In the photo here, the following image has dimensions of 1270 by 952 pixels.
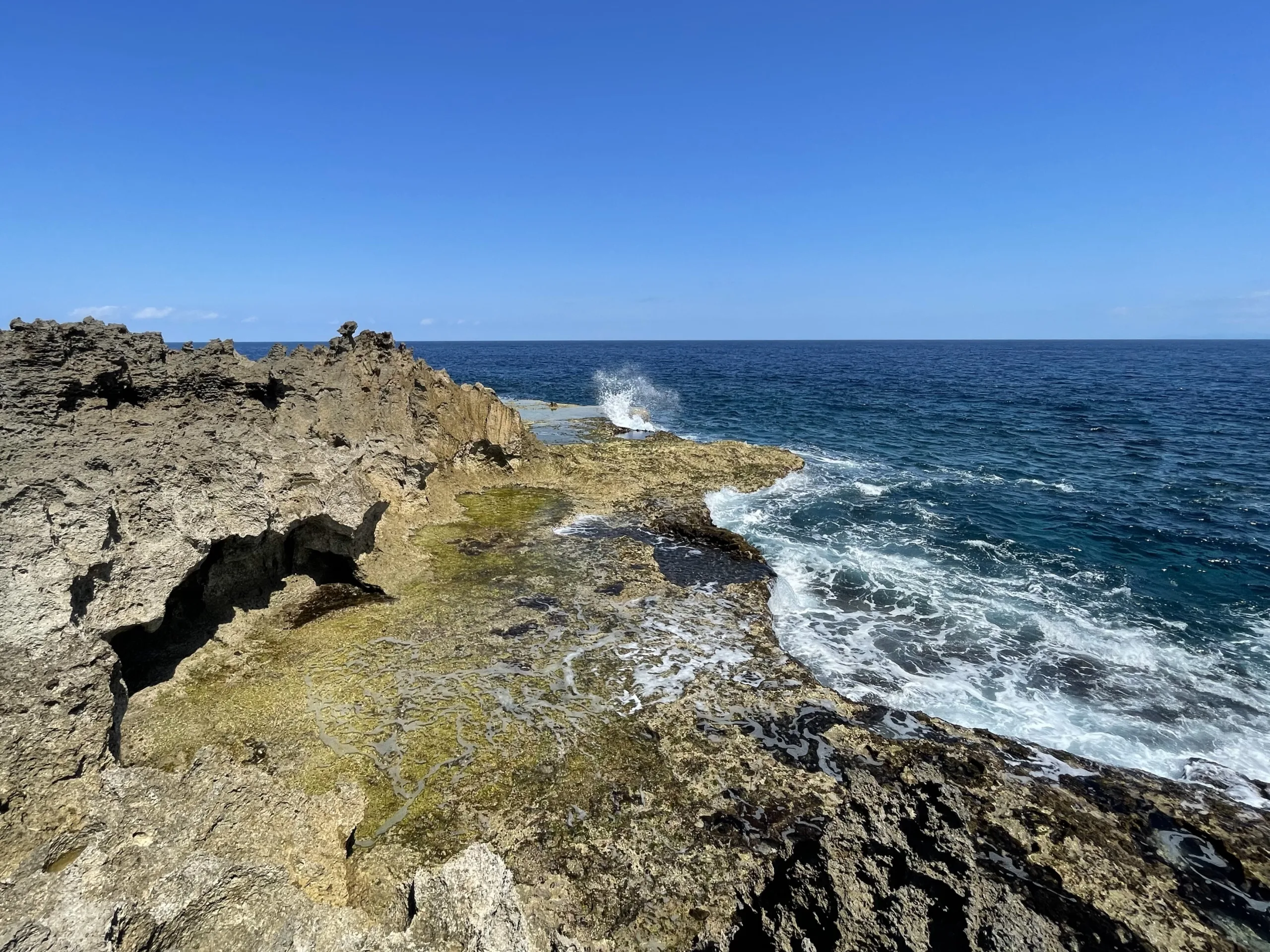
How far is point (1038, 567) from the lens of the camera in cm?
1998

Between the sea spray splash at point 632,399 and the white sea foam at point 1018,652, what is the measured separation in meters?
22.3

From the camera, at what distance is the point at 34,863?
21.5ft

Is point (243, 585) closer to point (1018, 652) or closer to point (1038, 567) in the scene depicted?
point (1018, 652)

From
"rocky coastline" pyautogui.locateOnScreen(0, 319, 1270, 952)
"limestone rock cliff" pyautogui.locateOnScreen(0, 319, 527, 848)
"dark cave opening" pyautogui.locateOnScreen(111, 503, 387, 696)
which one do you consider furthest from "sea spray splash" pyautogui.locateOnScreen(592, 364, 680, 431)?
"rocky coastline" pyautogui.locateOnScreen(0, 319, 1270, 952)

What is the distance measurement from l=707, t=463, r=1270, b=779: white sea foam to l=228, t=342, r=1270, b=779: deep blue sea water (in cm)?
6

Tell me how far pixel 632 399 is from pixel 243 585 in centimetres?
4719

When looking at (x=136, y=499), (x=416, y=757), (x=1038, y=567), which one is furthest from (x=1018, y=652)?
(x=136, y=499)

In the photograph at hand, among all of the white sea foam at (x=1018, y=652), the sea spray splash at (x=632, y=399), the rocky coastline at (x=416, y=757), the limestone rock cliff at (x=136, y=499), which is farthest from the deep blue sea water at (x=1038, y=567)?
the limestone rock cliff at (x=136, y=499)

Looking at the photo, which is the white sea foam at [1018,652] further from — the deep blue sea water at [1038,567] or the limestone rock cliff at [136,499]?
the limestone rock cliff at [136,499]

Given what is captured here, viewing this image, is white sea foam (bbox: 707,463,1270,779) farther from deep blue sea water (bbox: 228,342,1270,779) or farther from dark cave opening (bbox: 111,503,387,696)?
dark cave opening (bbox: 111,503,387,696)

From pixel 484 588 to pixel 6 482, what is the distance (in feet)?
29.7

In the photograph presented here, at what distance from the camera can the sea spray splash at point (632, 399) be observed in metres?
44.0

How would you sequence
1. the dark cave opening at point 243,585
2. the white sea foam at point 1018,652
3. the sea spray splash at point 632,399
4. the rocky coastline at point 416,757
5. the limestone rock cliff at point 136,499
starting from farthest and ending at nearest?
the sea spray splash at point 632,399 < the white sea foam at point 1018,652 < the dark cave opening at point 243,585 < the limestone rock cliff at point 136,499 < the rocky coastline at point 416,757

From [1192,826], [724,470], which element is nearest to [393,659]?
[1192,826]
